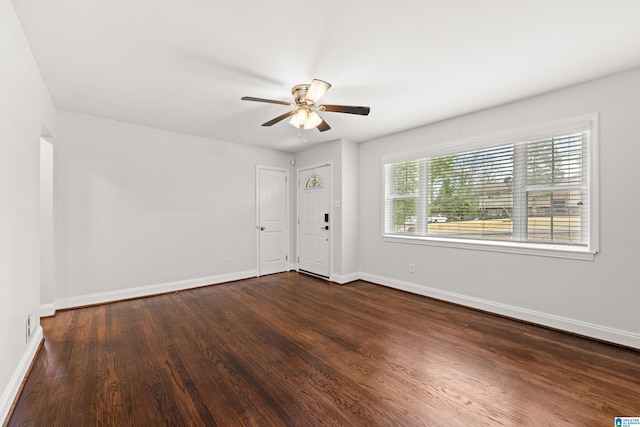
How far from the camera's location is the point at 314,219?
16.9 ft

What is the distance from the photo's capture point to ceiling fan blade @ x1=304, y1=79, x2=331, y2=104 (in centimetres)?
216

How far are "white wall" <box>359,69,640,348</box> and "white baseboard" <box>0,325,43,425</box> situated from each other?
411 cm

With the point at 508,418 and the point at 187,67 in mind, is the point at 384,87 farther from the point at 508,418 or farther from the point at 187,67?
the point at 508,418

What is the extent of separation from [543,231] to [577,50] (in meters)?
1.77

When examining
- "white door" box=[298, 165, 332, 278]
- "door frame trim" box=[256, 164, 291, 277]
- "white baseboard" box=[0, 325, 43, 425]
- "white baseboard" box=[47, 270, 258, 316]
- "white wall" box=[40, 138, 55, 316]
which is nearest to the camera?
"white baseboard" box=[0, 325, 43, 425]

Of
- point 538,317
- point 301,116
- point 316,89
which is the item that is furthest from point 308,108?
point 538,317

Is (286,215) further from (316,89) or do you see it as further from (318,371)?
(318,371)

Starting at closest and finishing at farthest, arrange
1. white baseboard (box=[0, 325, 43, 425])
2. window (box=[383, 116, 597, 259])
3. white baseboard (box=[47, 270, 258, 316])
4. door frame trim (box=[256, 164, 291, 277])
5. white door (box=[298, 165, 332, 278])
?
white baseboard (box=[0, 325, 43, 425]), window (box=[383, 116, 597, 259]), white baseboard (box=[47, 270, 258, 316]), white door (box=[298, 165, 332, 278]), door frame trim (box=[256, 164, 291, 277])

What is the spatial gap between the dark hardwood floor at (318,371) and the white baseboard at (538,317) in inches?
4.6

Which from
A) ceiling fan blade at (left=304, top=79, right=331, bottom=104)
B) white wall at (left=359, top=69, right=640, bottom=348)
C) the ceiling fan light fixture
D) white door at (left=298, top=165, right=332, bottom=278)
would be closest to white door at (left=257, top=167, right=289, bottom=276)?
white door at (left=298, top=165, right=332, bottom=278)

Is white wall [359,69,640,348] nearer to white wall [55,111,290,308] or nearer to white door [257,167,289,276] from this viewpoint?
white door [257,167,289,276]

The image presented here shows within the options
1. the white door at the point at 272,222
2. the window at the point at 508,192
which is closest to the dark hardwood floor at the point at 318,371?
the window at the point at 508,192

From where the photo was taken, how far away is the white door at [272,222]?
5.16 m

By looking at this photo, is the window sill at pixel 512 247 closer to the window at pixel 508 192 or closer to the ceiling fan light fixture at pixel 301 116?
the window at pixel 508 192
